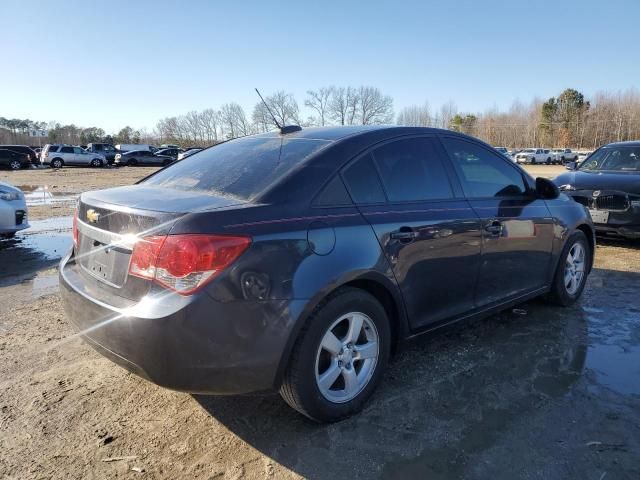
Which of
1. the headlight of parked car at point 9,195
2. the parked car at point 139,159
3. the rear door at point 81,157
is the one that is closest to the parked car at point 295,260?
the headlight of parked car at point 9,195

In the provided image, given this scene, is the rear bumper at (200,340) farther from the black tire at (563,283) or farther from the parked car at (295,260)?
the black tire at (563,283)

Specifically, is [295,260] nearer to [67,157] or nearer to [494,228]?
[494,228]

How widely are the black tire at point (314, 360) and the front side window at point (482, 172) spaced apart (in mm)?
1377

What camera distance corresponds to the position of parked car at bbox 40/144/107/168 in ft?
124

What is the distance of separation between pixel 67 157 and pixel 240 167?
41453 millimetres

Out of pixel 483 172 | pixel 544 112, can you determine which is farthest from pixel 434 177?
pixel 544 112

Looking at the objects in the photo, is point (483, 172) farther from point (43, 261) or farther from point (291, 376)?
point (43, 261)

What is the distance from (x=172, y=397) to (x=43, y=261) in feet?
15.3

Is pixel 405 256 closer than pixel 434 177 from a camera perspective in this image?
Yes

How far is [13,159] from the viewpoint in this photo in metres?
34.3

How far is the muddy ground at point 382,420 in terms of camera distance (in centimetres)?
234

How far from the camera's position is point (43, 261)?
6582mm

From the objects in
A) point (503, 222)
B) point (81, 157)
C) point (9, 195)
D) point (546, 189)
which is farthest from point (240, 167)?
point (81, 157)

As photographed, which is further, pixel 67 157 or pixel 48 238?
pixel 67 157
